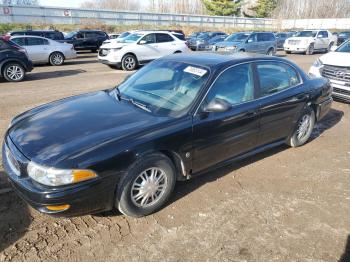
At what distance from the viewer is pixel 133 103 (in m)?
3.90

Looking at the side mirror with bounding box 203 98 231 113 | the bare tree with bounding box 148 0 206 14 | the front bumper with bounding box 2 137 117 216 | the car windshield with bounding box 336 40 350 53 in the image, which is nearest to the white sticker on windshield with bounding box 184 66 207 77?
the side mirror with bounding box 203 98 231 113

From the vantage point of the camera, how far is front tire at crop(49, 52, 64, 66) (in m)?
15.5

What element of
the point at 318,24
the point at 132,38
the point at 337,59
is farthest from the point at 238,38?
the point at 318,24

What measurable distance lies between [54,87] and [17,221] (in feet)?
24.1

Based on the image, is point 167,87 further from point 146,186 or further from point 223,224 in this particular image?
point 223,224

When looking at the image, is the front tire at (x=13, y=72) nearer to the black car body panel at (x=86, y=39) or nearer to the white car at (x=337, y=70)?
the white car at (x=337, y=70)

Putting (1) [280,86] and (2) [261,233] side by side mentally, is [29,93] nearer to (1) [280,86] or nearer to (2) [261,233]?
(1) [280,86]

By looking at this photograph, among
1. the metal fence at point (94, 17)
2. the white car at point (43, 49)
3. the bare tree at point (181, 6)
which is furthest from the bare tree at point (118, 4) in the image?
the white car at point (43, 49)

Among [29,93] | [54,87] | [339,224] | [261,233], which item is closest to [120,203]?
[261,233]

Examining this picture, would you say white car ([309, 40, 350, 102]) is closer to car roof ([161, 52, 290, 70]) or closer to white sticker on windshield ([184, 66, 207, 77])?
car roof ([161, 52, 290, 70])

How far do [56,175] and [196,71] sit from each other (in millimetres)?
2103

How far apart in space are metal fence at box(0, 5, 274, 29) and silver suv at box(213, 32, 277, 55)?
21384 mm

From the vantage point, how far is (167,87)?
4.02 meters

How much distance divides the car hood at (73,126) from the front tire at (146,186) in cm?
36
